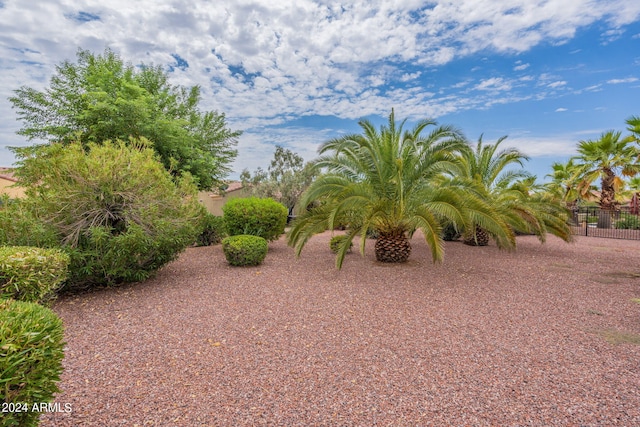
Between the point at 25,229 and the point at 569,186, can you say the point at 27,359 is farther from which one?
the point at 569,186

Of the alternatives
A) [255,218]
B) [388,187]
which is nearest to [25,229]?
[255,218]

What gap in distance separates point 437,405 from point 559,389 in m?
1.24

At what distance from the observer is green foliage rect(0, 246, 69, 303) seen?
3.80m

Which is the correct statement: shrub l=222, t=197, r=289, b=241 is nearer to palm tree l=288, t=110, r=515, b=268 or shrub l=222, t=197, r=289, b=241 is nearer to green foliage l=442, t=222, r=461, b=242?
palm tree l=288, t=110, r=515, b=268

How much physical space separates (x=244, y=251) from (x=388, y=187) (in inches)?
154

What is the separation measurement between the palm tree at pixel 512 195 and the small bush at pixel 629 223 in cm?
1070

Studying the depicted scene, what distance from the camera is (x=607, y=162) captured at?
17.5m

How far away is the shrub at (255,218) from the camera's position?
970 centimetres

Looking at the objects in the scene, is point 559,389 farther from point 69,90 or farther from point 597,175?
point 597,175

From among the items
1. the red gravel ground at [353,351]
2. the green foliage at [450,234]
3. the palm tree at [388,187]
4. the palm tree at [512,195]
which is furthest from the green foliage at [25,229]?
the green foliage at [450,234]

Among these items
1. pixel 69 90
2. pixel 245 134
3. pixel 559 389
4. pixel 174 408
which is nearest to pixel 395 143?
pixel 559 389

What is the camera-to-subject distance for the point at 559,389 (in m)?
2.94

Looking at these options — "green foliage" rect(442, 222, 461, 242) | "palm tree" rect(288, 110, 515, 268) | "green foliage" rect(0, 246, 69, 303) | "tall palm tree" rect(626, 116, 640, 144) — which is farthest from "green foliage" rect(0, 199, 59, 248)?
"tall palm tree" rect(626, 116, 640, 144)

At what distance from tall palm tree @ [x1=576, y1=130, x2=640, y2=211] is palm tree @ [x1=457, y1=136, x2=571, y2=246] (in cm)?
893
